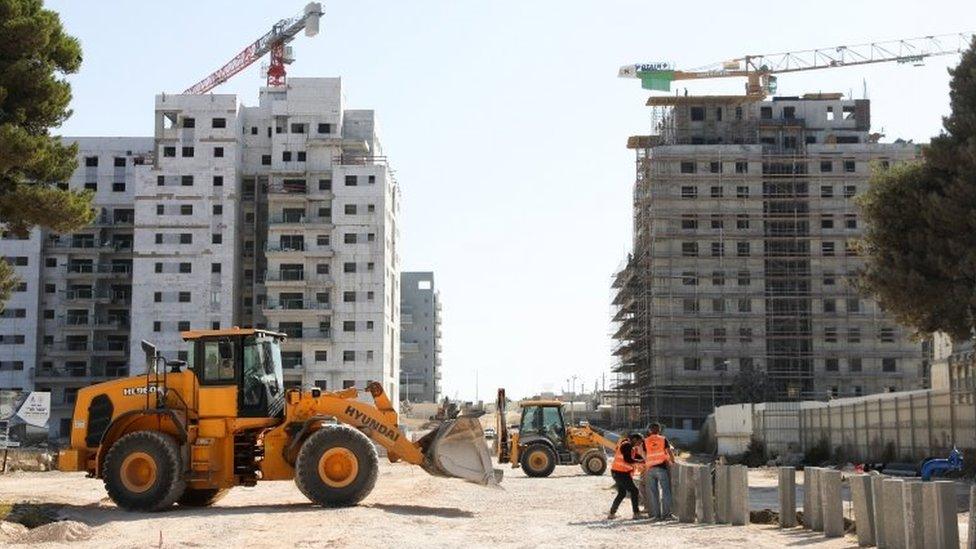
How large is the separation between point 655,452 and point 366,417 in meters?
6.40

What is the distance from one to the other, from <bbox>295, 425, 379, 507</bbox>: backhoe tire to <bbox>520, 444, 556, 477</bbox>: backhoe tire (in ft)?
57.9

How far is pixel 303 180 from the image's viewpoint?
102000mm

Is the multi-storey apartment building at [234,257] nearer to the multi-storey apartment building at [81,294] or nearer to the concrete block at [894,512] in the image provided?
the multi-storey apartment building at [81,294]

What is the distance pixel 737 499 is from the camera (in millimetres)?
20766

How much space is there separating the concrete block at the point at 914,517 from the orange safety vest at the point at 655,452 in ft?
22.6

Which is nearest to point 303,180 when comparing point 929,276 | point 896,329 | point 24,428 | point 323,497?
point 24,428

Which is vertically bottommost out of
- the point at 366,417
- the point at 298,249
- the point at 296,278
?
the point at 366,417

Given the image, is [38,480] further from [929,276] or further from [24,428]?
[24,428]

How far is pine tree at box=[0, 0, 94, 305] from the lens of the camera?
23.3m

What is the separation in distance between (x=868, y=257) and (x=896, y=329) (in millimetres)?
59878

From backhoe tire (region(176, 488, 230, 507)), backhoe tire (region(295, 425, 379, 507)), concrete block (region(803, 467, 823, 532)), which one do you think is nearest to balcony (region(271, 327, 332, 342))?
backhoe tire (region(176, 488, 230, 507))

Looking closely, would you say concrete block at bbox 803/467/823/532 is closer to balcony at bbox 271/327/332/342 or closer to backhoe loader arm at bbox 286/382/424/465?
backhoe loader arm at bbox 286/382/424/465

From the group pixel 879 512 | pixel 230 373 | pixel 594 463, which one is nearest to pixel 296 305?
pixel 594 463

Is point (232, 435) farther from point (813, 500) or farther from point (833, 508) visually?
point (833, 508)
